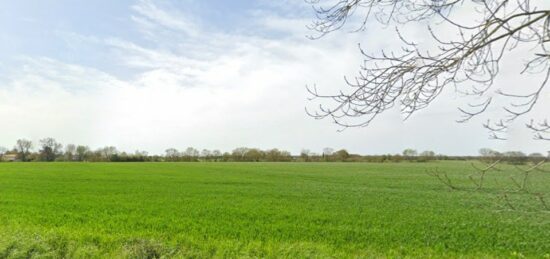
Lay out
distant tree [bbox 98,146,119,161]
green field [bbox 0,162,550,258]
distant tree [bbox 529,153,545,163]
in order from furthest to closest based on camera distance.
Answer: distant tree [bbox 98,146,119,161], green field [bbox 0,162,550,258], distant tree [bbox 529,153,545,163]

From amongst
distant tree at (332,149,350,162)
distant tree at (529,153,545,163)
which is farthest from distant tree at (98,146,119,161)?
distant tree at (529,153,545,163)

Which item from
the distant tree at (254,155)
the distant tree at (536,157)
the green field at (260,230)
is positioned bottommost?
the green field at (260,230)

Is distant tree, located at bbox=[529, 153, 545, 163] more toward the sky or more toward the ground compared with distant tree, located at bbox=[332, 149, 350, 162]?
more toward the ground

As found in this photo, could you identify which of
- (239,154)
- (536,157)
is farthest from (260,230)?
(239,154)

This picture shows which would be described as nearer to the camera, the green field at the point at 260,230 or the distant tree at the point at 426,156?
the green field at the point at 260,230

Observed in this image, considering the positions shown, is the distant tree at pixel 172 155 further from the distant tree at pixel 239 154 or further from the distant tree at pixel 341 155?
the distant tree at pixel 341 155

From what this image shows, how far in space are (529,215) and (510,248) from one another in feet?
36.8

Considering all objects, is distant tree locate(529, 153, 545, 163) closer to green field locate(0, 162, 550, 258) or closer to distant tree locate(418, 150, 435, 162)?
green field locate(0, 162, 550, 258)

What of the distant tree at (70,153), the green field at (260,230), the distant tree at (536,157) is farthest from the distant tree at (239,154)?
the distant tree at (536,157)

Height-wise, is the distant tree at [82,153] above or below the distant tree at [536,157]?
above

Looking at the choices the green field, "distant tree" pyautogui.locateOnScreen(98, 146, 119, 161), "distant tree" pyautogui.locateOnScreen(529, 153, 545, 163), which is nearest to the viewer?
"distant tree" pyautogui.locateOnScreen(529, 153, 545, 163)

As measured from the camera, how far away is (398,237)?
41.2 feet

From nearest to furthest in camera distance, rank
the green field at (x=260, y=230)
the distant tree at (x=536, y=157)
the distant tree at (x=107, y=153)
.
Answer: the distant tree at (x=536, y=157) → the green field at (x=260, y=230) → the distant tree at (x=107, y=153)

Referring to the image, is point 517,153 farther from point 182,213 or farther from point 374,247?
point 182,213
